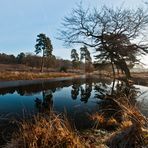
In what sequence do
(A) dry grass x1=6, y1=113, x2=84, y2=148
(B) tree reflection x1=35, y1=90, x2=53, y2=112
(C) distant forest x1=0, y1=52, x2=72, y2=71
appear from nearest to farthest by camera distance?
1. (A) dry grass x1=6, y1=113, x2=84, y2=148
2. (B) tree reflection x1=35, y1=90, x2=53, y2=112
3. (C) distant forest x1=0, y1=52, x2=72, y2=71

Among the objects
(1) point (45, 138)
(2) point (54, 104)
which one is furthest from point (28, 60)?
(1) point (45, 138)

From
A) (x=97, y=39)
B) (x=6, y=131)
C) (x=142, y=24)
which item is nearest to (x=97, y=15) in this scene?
(x=97, y=39)

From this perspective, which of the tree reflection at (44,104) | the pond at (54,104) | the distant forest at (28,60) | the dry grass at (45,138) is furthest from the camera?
the distant forest at (28,60)

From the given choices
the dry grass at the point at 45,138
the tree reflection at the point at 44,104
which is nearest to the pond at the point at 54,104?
the tree reflection at the point at 44,104

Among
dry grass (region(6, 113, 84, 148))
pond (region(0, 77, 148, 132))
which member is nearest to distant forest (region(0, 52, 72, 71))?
pond (region(0, 77, 148, 132))

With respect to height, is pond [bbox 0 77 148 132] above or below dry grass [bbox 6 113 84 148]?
below

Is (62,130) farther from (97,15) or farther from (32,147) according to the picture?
(97,15)

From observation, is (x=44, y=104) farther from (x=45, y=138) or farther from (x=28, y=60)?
(x=28, y=60)

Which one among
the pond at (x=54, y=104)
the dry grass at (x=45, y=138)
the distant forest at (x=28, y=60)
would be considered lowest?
the pond at (x=54, y=104)

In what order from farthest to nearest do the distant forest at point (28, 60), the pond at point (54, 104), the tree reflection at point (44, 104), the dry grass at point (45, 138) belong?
the distant forest at point (28, 60) → the tree reflection at point (44, 104) → the pond at point (54, 104) → the dry grass at point (45, 138)

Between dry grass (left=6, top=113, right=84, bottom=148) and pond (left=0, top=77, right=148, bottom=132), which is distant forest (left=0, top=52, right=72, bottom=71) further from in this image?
dry grass (left=6, top=113, right=84, bottom=148)

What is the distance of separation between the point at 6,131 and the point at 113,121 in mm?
3741

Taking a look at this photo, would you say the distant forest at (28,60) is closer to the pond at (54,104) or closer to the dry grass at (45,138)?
the pond at (54,104)

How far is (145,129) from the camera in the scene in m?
5.29
